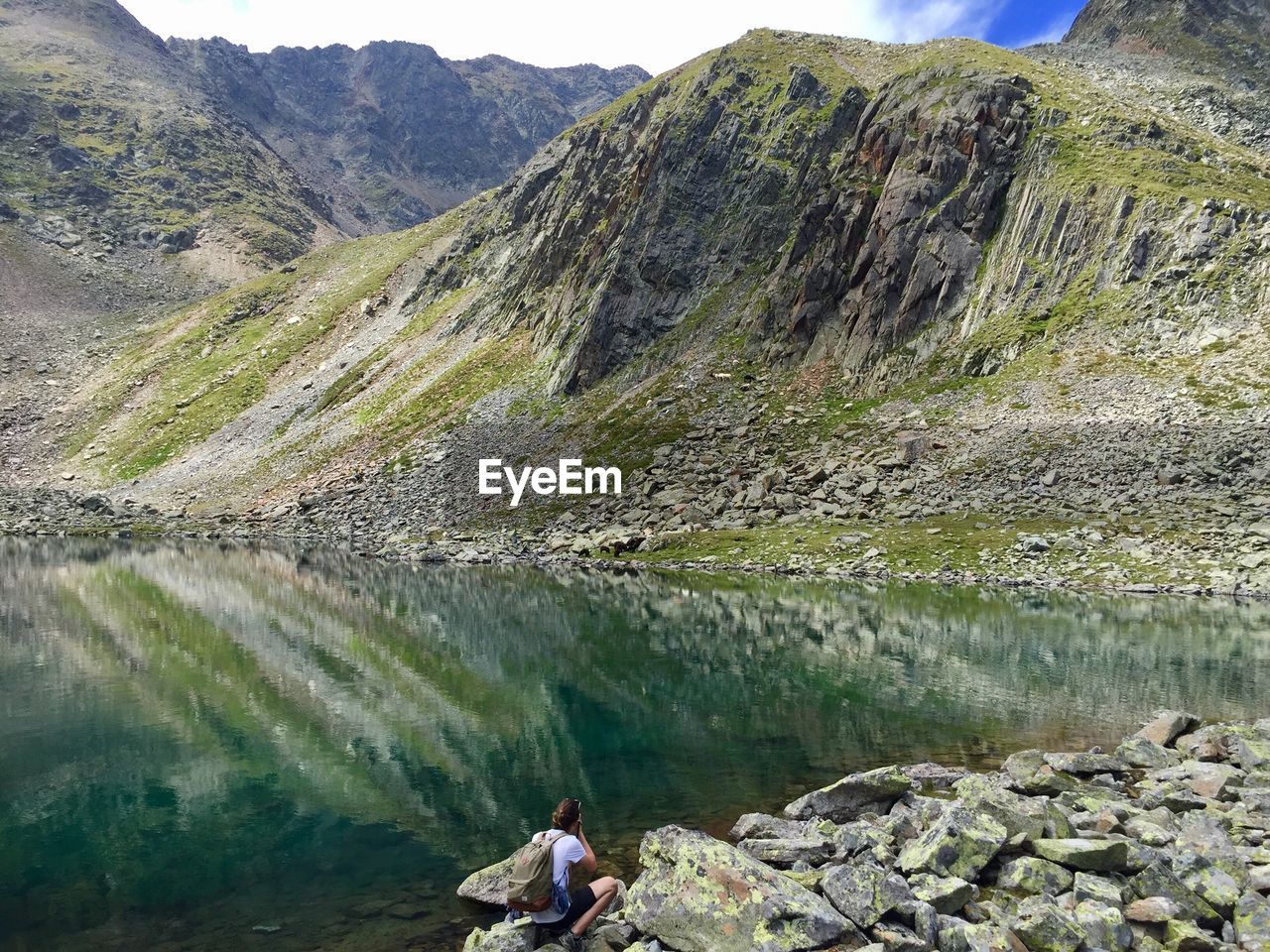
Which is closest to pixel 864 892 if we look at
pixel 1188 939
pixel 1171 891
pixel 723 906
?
pixel 723 906

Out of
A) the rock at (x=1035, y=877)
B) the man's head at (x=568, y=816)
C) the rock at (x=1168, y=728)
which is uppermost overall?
the man's head at (x=568, y=816)

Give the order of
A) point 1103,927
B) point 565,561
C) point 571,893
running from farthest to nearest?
point 565,561
point 571,893
point 1103,927

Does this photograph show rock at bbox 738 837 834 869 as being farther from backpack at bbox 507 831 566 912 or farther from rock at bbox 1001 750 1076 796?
rock at bbox 1001 750 1076 796

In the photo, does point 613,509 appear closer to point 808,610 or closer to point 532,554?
point 532,554

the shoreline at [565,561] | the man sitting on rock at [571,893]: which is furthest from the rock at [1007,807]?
the shoreline at [565,561]

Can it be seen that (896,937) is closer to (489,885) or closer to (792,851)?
(792,851)

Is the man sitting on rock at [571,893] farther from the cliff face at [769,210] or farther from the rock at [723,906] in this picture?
the cliff face at [769,210]

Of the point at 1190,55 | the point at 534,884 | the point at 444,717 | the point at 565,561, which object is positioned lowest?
the point at 565,561
